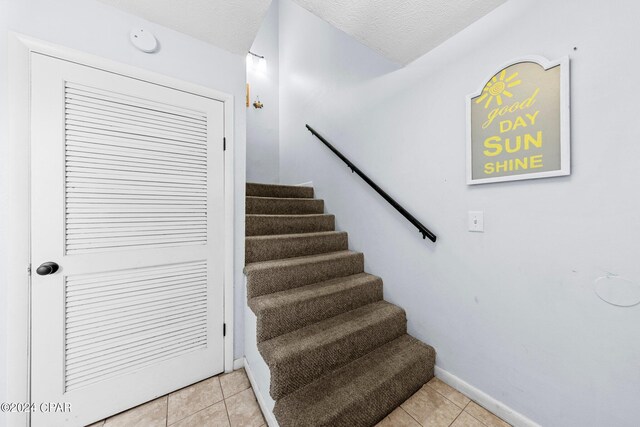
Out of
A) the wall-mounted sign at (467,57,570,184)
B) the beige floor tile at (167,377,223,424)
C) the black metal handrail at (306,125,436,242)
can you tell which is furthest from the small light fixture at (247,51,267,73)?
the beige floor tile at (167,377,223,424)

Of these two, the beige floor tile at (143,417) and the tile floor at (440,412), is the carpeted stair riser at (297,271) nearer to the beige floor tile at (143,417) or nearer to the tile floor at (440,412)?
the beige floor tile at (143,417)

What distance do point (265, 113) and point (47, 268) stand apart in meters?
3.43

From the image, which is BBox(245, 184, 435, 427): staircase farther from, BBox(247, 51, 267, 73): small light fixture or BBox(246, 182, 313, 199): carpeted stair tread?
BBox(247, 51, 267, 73): small light fixture

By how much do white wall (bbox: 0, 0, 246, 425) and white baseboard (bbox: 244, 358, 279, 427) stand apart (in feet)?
0.49

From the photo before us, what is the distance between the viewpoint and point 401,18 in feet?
4.45

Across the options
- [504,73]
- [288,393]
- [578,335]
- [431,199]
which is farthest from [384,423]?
[504,73]

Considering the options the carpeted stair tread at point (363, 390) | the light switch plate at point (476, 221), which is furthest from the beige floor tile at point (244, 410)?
the light switch plate at point (476, 221)

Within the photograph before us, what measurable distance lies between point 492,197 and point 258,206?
1.97 metres

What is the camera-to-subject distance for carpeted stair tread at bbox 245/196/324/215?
241 cm

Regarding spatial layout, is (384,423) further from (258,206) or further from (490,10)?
(490,10)

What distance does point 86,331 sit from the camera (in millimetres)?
1284

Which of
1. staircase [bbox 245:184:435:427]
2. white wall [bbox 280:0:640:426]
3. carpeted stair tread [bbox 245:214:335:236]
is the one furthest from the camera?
carpeted stair tread [bbox 245:214:335:236]

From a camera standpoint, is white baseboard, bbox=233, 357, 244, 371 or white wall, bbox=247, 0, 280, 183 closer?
white baseboard, bbox=233, 357, 244, 371

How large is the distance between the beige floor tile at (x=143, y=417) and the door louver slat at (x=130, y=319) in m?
0.24
